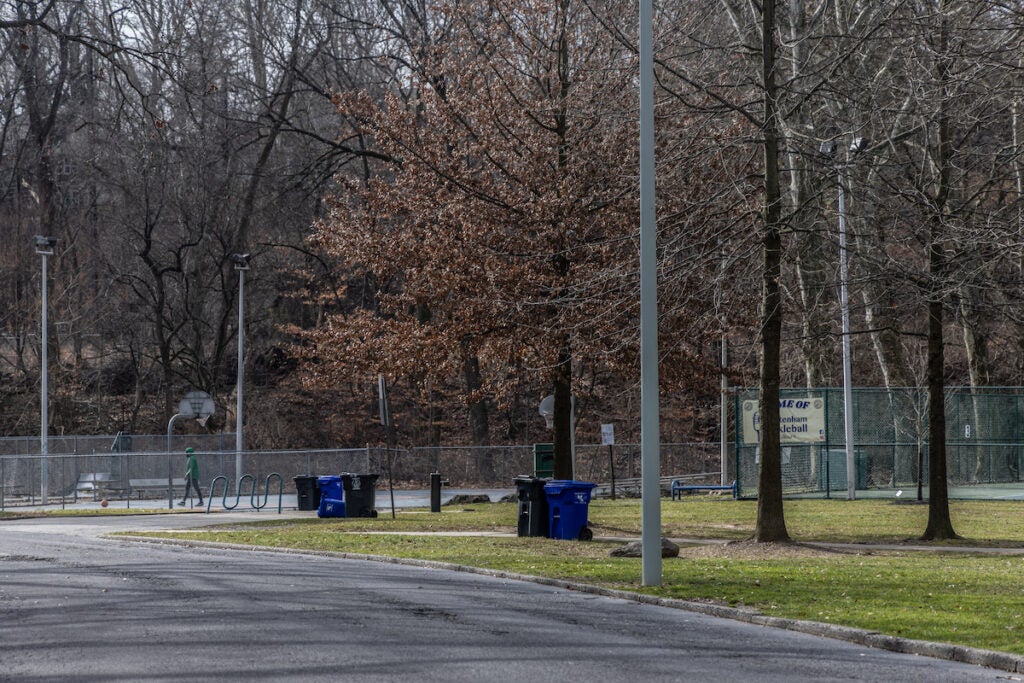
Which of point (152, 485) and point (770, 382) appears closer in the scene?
point (770, 382)

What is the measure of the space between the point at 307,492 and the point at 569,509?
37.7 feet

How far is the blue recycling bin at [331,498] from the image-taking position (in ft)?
91.8

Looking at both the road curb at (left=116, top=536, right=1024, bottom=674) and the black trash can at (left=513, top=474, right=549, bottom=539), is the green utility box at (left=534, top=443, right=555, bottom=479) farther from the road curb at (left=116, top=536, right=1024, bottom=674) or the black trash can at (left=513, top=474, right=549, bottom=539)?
the road curb at (left=116, top=536, right=1024, bottom=674)

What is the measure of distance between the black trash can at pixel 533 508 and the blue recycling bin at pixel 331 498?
7.28 m

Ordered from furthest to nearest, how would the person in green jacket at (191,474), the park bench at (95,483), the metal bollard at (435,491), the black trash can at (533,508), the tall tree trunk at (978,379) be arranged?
the tall tree trunk at (978,379) < the park bench at (95,483) < the person in green jacket at (191,474) < the metal bollard at (435,491) < the black trash can at (533,508)

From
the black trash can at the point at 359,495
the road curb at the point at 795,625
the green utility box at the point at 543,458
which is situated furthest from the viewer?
the green utility box at the point at 543,458

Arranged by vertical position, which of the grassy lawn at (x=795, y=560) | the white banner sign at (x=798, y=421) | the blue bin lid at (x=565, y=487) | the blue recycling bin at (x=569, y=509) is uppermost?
the white banner sign at (x=798, y=421)

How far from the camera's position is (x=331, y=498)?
2812 cm

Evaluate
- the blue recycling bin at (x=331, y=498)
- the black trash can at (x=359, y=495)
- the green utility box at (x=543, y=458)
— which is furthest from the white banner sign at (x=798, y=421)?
the blue recycling bin at (x=331, y=498)

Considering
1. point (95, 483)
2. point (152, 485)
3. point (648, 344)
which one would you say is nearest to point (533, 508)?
point (648, 344)

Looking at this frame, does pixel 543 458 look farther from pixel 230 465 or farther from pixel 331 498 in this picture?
pixel 230 465

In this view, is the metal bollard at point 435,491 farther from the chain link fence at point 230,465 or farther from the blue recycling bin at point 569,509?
the blue recycling bin at point 569,509

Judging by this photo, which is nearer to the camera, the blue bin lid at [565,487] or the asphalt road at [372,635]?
the asphalt road at [372,635]

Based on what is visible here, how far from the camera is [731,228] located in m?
19.5
